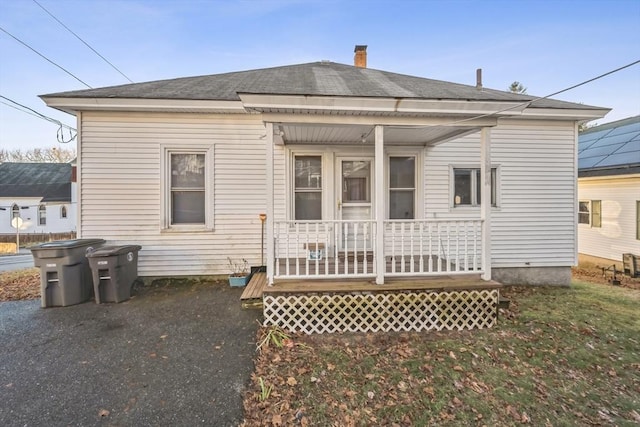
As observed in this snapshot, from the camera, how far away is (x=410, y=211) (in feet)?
20.9

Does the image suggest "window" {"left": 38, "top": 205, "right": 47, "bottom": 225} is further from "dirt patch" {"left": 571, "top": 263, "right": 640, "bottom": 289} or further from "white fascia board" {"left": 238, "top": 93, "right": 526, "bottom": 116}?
"dirt patch" {"left": 571, "top": 263, "right": 640, "bottom": 289}

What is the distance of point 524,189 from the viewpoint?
21.2 ft

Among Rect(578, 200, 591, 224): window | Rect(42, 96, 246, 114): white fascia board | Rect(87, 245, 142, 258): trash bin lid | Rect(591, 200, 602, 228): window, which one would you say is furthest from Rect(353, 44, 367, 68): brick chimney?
Rect(578, 200, 591, 224): window

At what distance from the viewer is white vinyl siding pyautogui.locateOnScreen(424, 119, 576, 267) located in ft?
20.8

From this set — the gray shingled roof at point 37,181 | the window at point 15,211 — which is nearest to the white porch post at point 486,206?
the gray shingled roof at point 37,181

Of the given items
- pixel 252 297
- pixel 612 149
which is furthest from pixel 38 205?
pixel 612 149

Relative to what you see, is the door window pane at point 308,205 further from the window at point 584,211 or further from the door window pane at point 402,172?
the window at point 584,211

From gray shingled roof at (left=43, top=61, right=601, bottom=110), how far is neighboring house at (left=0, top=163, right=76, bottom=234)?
87.1ft

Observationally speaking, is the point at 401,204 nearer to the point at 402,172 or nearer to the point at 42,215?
→ the point at 402,172

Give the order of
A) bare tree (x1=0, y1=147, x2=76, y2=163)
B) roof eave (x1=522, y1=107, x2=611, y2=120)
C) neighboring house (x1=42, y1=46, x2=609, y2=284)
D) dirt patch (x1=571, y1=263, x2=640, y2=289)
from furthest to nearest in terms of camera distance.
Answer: bare tree (x1=0, y1=147, x2=76, y2=163) → dirt patch (x1=571, y1=263, x2=640, y2=289) → roof eave (x1=522, y1=107, x2=611, y2=120) → neighboring house (x1=42, y1=46, x2=609, y2=284)

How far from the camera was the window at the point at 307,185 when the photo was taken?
20.1 feet

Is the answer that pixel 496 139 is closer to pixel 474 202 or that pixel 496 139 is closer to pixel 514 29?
pixel 474 202

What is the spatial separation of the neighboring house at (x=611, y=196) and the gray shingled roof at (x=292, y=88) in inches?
242

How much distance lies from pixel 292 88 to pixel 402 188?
3181mm
